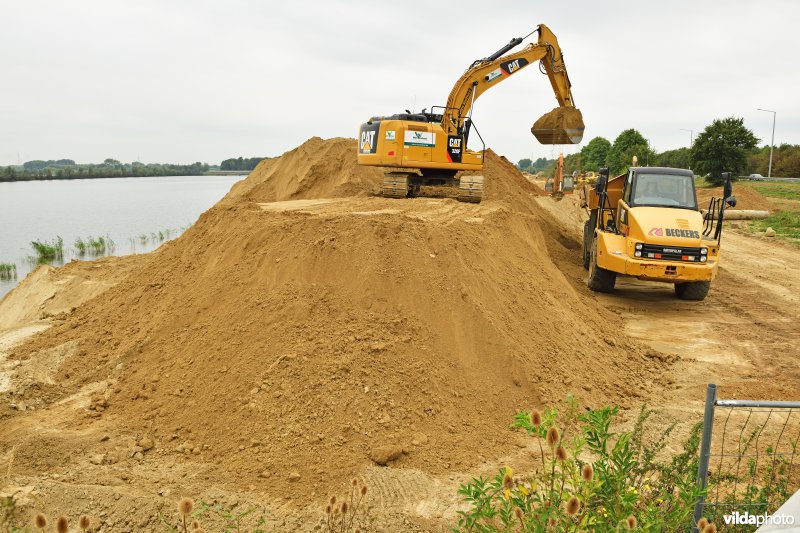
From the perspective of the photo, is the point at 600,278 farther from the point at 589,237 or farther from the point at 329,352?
the point at 329,352

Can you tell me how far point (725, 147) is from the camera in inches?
1729

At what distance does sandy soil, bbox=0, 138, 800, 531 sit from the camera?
18.1 ft

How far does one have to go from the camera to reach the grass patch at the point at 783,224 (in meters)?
21.9

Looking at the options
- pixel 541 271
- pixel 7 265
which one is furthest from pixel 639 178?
pixel 7 265

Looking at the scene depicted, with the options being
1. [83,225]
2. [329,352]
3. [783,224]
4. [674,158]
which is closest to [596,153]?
[674,158]

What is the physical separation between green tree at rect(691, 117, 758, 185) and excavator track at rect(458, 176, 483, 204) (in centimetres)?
3582

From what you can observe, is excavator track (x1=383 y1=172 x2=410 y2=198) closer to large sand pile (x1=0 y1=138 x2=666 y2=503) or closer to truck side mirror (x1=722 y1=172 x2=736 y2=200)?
large sand pile (x1=0 y1=138 x2=666 y2=503)

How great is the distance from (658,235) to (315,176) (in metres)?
12.8

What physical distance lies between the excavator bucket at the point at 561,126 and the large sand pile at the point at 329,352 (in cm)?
625

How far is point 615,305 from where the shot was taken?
478 inches

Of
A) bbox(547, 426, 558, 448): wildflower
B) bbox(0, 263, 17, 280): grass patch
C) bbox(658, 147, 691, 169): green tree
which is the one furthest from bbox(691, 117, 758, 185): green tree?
bbox(547, 426, 558, 448): wildflower

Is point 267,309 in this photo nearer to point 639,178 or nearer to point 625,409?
point 625,409

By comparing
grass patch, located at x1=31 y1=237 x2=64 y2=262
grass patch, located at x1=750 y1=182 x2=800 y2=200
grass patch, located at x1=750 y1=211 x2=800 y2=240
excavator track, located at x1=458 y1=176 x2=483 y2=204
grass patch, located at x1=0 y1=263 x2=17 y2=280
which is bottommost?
grass patch, located at x1=0 y1=263 x2=17 y2=280

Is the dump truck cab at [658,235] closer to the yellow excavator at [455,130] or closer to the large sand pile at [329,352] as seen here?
the large sand pile at [329,352]
